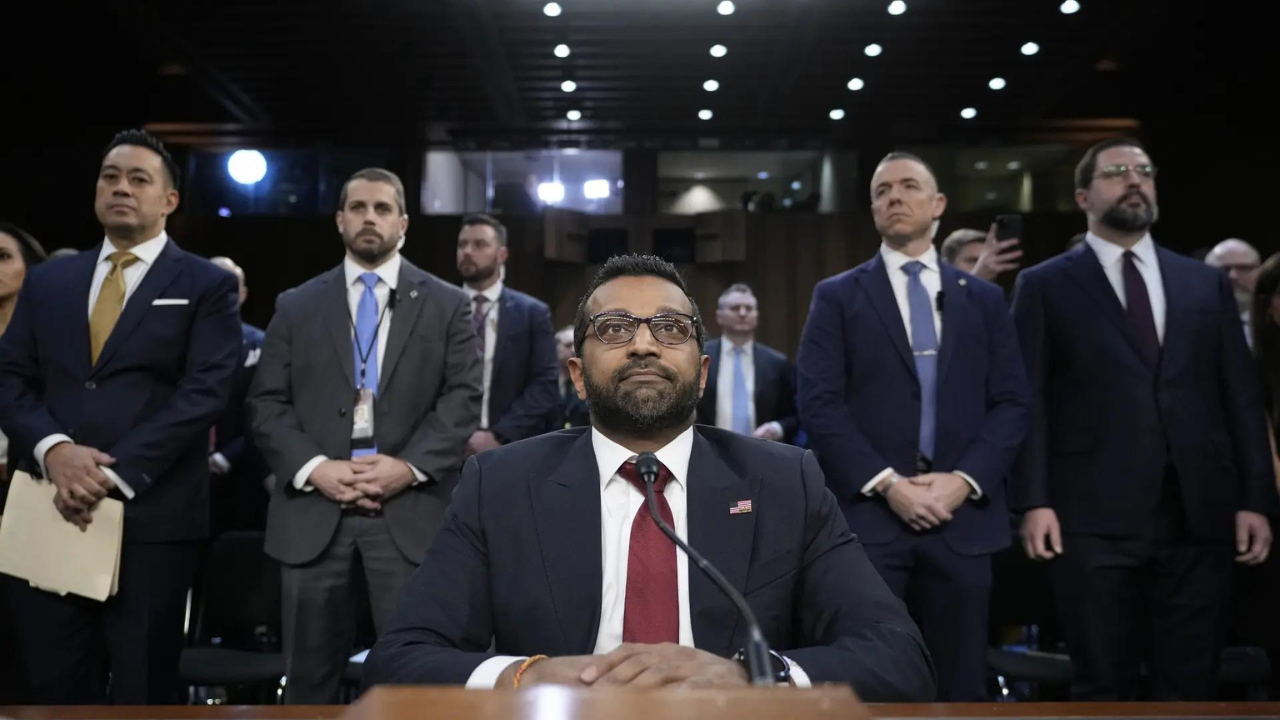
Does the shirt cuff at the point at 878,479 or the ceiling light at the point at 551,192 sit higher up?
the ceiling light at the point at 551,192

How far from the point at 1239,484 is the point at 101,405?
10.3 feet

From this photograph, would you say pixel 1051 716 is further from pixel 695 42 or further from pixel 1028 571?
pixel 695 42

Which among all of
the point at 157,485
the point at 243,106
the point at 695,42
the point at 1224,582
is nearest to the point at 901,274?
the point at 1224,582

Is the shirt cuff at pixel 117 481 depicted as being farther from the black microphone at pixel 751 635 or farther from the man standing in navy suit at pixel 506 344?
the black microphone at pixel 751 635

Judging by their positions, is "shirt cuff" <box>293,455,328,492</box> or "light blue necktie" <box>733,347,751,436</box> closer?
"shirt cuff" <box>293,455,328,492</box>

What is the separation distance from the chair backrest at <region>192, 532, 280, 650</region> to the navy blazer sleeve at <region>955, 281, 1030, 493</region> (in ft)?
7.74

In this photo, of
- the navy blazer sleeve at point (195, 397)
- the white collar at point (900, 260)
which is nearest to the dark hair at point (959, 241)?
the white collar at point (900, 260)

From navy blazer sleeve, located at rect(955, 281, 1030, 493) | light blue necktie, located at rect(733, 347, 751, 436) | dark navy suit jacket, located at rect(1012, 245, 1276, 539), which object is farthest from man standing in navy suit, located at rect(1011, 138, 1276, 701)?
light blue necktie, located at rect(733, 347, 751, 436)

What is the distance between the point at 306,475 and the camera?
9.64ft

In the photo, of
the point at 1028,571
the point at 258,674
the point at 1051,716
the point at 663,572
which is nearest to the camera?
the point at 1051,716

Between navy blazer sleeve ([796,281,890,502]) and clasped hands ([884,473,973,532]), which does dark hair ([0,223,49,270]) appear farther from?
clasped hands ([884,473,973,532])

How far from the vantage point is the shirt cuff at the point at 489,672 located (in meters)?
1.47

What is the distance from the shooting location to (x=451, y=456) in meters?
3.05

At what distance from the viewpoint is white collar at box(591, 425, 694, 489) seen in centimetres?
182
